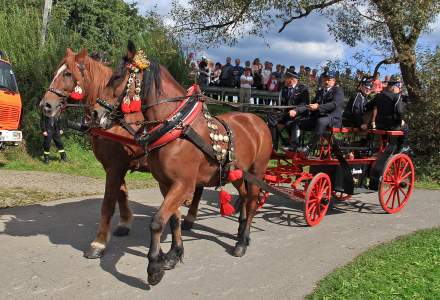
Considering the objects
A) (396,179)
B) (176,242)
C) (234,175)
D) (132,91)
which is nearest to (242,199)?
(234,175)

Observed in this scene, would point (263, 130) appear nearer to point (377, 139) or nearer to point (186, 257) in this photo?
point (186, 257)

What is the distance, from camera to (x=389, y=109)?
8.79 metres

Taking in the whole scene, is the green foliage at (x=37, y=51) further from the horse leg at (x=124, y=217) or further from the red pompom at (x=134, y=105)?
the red pompom at (x=134, y=105)

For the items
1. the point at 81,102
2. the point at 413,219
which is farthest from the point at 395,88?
the point at 81,102

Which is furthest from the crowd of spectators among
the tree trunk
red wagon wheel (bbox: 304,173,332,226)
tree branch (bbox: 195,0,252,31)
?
red wagon wheel (bbox: 304,173,332,226)

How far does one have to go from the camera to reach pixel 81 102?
5.98 meters

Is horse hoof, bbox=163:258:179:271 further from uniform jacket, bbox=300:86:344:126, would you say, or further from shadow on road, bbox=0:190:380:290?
uniform jacket, bbox=300:86:344:126

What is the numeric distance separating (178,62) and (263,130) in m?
10.6

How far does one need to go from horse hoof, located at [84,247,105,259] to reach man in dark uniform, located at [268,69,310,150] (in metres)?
Answer: 3.51

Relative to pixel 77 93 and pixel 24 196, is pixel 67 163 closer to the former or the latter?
pixel 24 196

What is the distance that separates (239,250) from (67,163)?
27.6ft

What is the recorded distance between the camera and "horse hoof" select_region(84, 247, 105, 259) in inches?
224

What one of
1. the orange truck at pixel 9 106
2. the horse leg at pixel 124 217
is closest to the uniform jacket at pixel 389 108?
the horse leg at pixel 124 217

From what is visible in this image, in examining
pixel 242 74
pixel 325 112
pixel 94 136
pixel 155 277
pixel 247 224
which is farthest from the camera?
pixel 242 74
